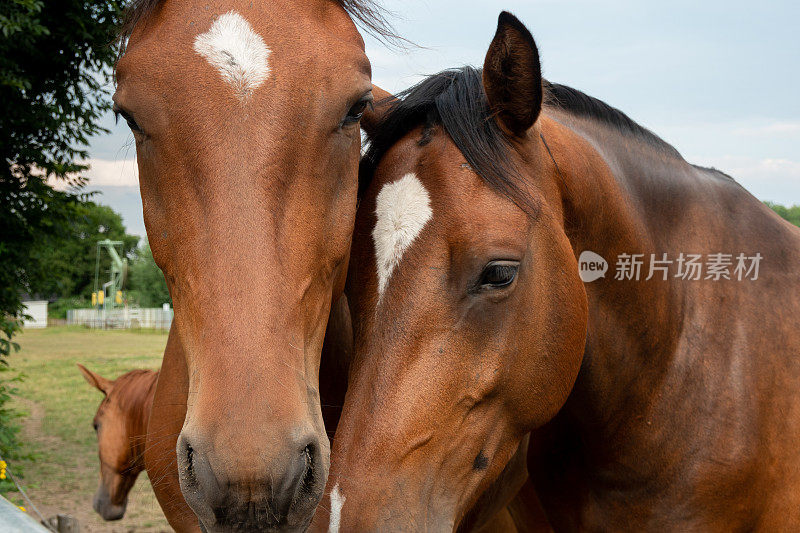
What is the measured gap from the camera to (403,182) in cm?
224

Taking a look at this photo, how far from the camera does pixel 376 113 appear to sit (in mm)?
2646

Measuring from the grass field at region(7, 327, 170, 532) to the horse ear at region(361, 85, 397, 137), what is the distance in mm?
1733

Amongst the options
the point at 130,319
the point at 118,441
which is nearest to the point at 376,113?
the point at 118,441

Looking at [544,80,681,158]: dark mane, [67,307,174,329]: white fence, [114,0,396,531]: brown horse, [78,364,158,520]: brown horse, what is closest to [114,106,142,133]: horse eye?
[114,0,396,531]: brown horse

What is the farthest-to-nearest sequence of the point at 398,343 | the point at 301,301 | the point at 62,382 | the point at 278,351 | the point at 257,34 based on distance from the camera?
1. the point at 62,382
2. the point at 398,343
3. the point at 257,34
4. the point at 301,301
5. the point at 278,351

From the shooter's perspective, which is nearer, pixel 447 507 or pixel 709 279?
pixel 447 507

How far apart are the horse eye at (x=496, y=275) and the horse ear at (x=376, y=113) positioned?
2.60ft

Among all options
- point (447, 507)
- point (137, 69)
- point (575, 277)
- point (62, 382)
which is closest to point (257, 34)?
point (137, 69)

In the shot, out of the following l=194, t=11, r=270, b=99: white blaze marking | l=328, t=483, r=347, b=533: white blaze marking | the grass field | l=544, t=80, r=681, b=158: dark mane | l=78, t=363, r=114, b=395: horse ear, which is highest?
l=544, t=80, r=681, b=158: dark mane

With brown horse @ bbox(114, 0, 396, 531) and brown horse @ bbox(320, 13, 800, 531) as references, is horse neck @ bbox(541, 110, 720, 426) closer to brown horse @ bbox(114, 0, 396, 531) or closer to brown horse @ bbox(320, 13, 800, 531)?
brown horse @ bbox(320, 13, 800, 531)

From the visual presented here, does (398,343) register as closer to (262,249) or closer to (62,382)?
(262,249)

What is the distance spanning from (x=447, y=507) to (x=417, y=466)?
0.63 ft

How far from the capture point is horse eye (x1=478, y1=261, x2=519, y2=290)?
2.09 meters

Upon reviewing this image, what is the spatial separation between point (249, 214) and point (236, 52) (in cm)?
48
